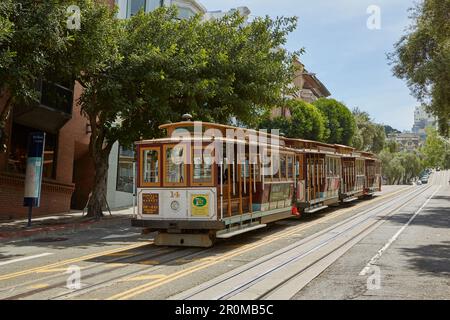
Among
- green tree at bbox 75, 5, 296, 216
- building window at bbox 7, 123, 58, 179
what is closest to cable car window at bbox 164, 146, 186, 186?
green tree at bbox 75, 5, 296, 216

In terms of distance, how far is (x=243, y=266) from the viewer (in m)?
9.40

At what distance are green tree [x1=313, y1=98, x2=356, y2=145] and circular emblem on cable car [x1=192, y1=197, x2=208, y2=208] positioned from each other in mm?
37814

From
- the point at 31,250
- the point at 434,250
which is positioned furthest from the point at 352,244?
the point at 31,250

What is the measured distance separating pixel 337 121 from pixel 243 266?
4226 centimetres

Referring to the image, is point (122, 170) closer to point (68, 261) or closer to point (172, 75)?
point (172, 75)

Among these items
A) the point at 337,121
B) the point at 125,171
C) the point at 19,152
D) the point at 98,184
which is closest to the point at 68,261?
the point at 98,184

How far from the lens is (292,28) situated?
2141 centimetres

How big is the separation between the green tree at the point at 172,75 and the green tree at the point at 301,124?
20341 millimetres

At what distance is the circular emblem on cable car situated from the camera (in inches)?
440

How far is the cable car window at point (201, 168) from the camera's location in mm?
11273

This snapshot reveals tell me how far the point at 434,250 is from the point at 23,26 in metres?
11.8

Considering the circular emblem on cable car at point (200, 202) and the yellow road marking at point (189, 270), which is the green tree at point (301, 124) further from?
the circular emblem on cable car at point (200, 202)

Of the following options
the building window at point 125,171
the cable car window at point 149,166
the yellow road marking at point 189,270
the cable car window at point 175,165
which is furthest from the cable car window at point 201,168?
the building window at point 125,171
